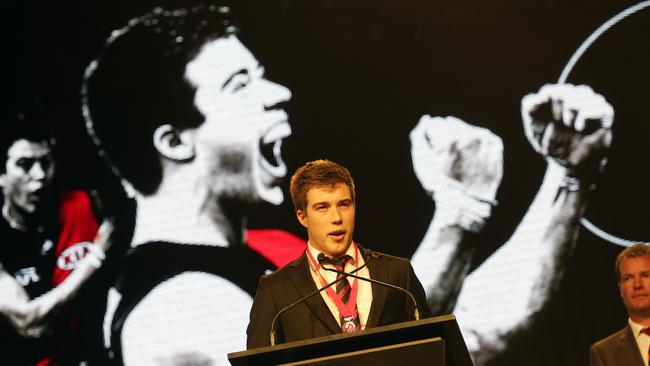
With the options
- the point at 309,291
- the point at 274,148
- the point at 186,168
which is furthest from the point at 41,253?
the point at 309,291

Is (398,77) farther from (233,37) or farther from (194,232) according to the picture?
(194,232)

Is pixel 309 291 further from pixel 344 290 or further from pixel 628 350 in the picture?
pixel 628 350

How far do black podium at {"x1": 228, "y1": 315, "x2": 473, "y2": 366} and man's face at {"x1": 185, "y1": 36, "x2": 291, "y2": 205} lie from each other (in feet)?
7.89

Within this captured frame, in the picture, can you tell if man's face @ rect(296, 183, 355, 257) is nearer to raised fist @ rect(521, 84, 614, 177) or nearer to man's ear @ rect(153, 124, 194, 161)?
raised fist @ rect(521, 84, 614, 177)

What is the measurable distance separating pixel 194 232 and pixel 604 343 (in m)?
2.16

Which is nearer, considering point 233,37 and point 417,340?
point 417,340

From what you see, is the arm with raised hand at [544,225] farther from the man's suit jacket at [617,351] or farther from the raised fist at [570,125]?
the man's suit jacket at [617,351]

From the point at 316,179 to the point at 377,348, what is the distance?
0.80 m

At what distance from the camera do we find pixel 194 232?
15.3 ft

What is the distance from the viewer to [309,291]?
2844 millimetres

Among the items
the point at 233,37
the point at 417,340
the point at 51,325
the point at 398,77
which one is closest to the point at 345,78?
the point at 398,77

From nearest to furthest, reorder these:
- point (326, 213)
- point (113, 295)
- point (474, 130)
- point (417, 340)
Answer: point (417, 340) < point (326, 213) < point (474, 130) < point (113, 295)

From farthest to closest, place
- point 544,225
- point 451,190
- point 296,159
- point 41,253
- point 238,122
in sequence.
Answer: point 41,253 → point 238,122 → point 296,159 → point 451,190 → point 544,225

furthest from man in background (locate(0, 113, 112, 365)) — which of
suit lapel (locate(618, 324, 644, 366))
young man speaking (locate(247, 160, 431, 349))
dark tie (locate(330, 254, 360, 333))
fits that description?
suit lapel (locate(618, 324, 644, 366))
